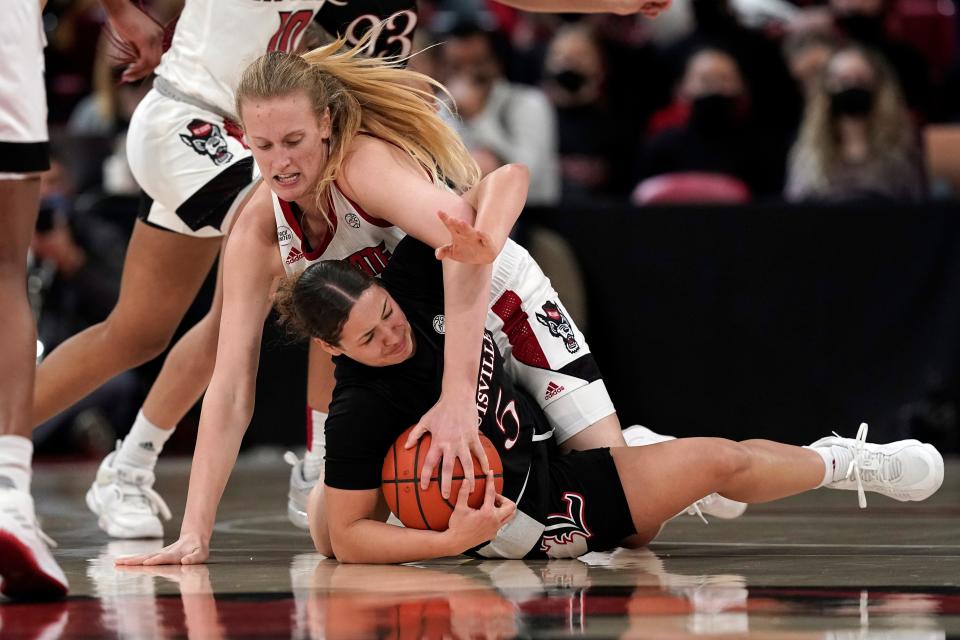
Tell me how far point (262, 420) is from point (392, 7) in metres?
3.32

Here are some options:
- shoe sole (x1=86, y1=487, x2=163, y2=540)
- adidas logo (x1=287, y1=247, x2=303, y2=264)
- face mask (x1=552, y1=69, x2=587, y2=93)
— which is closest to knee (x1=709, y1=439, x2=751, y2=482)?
adidas logo (x1=287, y1=247, x2=303, y2=264)

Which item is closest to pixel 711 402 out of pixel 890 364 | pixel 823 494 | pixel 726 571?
pixel 890 364

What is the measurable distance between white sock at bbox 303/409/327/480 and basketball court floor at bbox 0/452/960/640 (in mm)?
267

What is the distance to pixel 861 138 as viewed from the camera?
7250 millimetres

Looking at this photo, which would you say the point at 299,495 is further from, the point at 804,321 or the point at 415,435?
the point at 804,321

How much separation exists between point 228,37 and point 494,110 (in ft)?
12.1

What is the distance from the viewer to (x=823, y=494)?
5449 mm

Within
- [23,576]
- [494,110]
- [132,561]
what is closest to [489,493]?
[132,561]

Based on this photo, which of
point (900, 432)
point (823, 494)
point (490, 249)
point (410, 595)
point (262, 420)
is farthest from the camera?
point (262, 420)

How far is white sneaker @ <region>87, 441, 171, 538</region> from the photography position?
4.19 metres

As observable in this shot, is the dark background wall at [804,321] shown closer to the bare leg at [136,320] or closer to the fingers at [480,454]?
the bare leg at [136,320]

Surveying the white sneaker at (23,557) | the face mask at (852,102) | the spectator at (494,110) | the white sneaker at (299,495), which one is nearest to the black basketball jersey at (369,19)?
the white sneaker at (299,495)

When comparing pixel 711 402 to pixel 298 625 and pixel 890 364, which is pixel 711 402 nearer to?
pixel 890 364

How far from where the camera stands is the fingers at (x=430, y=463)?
317cm
